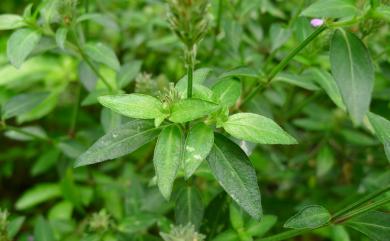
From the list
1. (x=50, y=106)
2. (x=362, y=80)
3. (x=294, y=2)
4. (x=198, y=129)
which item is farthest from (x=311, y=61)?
(x=50, y=106)

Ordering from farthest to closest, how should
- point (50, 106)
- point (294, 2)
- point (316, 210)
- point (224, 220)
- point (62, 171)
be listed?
point (294, 2), point (50, 106), point (62, 171), point (224, 220), point (316, 210)

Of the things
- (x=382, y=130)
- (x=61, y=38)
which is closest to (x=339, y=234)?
(x=382, y=130)

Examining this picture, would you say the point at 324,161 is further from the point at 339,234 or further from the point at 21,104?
the point at 21,104

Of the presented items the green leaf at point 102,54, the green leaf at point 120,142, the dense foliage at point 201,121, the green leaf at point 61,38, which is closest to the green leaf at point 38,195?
the dense foliage at point 201,121

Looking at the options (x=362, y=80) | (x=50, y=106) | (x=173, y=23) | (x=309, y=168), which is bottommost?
(x=309, y=168)

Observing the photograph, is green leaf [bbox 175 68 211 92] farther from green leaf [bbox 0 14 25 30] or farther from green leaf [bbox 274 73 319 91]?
green leaf [bbox 0 14 25 30]

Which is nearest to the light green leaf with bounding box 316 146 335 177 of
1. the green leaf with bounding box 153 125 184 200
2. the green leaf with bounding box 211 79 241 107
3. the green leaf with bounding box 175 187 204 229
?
the green leaf with bounding box 175 187 204 229

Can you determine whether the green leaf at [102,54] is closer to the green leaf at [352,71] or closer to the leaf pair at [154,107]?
the leaf pair at [154,107]

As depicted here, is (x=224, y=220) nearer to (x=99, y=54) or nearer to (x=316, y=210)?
(x=316, y=210)
